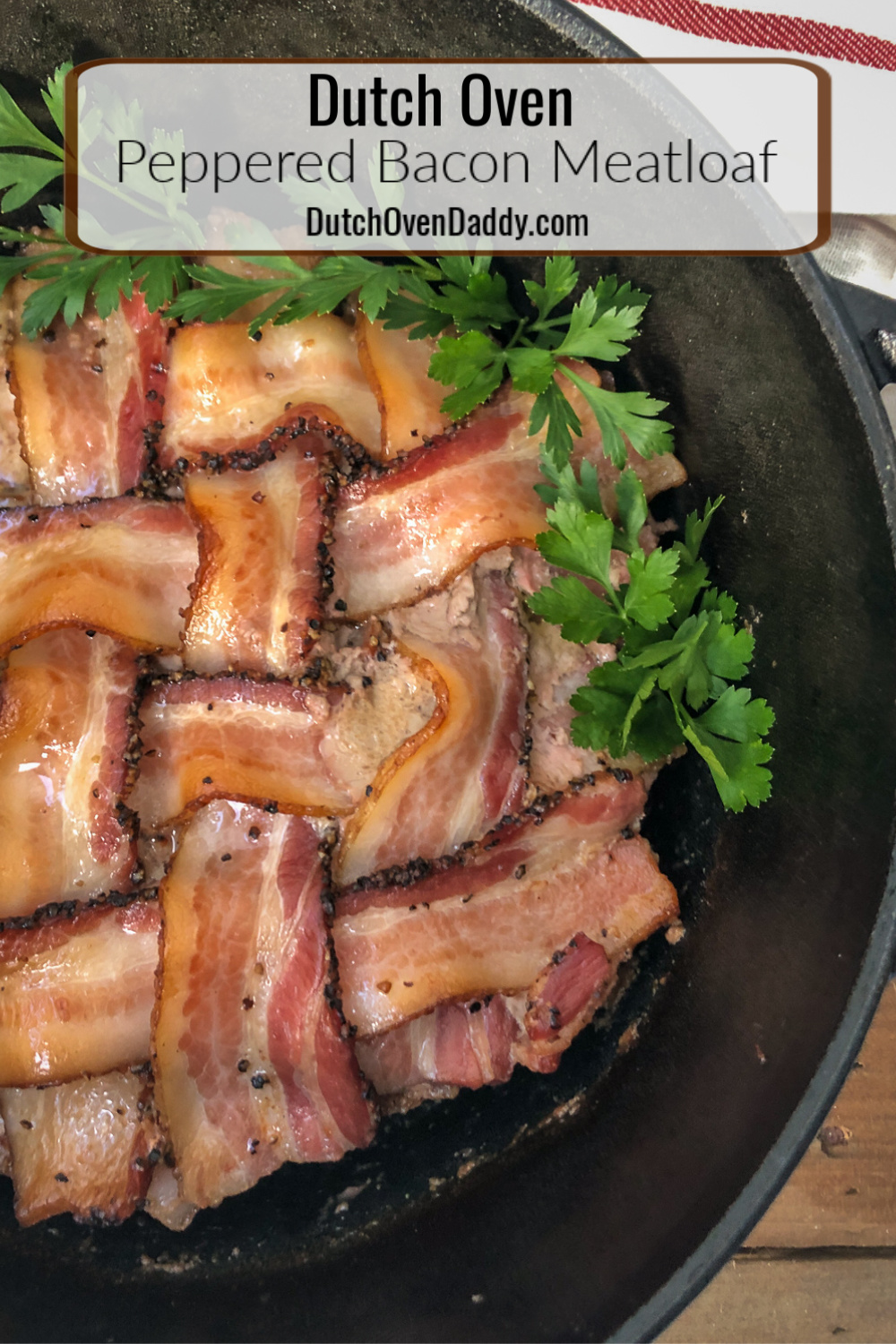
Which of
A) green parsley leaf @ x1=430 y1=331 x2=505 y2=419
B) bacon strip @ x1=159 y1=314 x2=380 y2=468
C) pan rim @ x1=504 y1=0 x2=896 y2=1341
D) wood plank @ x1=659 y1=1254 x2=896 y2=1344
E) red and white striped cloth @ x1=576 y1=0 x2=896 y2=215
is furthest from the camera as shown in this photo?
wood plank @ x1=659 y1=1254 x2=896 y2=1344

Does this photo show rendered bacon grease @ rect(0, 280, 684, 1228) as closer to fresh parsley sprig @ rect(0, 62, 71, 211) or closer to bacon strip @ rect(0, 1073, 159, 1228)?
bacon strip @ rect(0, 1073, 159, 1228)

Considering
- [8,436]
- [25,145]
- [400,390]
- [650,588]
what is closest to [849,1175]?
[650,588]

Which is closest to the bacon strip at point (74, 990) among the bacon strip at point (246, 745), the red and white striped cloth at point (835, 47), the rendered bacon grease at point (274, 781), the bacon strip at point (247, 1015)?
the rendered bacon grease at point (274, 781)

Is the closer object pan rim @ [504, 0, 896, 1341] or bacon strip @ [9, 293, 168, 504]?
pan rim @ [504, 0, 896, 1341]

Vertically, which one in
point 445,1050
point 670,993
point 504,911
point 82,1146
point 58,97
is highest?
point 58,97

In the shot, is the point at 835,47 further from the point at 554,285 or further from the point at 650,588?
the point at 650,588

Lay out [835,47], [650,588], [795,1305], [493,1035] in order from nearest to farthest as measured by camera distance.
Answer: [650,588] < [493,1035] < [835,47] < [795,1305]

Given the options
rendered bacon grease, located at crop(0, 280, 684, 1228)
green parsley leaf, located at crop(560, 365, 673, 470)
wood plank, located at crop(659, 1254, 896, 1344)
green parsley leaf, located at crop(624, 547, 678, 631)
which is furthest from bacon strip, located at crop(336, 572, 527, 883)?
A: wood plank, located at crop(659, 1254, 896, 1344)
